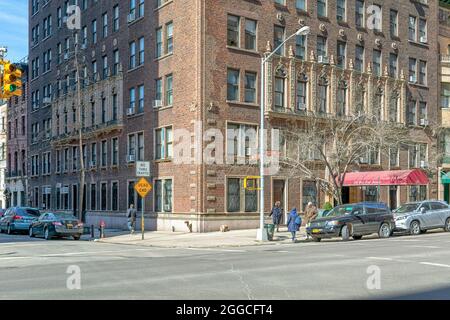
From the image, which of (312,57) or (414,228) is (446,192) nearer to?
(312,57)

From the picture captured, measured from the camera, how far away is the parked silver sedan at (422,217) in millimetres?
29391

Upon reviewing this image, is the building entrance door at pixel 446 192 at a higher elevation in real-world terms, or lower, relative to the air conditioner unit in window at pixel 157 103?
lower

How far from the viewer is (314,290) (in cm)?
1112

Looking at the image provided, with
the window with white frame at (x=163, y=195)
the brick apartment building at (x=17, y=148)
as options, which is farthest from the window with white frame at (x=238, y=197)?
the brick apartment building at (x=17, y=148)

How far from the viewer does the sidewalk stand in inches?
1041

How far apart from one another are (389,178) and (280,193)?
257 inches

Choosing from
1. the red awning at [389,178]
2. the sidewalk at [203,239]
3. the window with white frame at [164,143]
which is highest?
the window with white frame at [164,143]

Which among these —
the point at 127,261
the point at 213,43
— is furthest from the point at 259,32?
the point at 127,261

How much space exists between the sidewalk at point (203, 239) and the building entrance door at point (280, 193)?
274cm

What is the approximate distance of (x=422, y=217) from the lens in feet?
97.8

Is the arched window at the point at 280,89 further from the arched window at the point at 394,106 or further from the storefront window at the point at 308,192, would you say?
the arched window at the point at 394,106

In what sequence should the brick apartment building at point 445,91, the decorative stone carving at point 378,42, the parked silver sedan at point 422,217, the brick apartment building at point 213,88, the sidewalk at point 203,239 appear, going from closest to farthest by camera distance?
1. the sidewalk at point 203,239
2. the parked silver sedan at point 422,217
3. the brick apartment building at point 213,88
4. the decorative stone carving at point 378,42
5. the brick apartment building at point 445,91

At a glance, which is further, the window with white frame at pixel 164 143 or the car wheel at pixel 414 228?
the window with white frame at pixel 164 143
